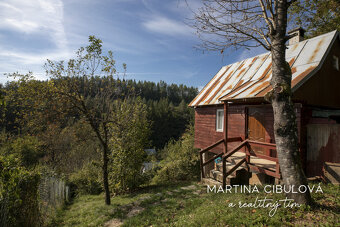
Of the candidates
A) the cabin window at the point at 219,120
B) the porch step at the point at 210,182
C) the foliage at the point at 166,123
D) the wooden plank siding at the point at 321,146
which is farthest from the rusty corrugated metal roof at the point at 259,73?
the foliage at the point at 166,123

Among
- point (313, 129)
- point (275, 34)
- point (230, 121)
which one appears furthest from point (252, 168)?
point (275, 34)

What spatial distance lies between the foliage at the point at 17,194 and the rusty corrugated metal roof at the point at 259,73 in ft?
26.7

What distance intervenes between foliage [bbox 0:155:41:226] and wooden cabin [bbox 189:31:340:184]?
7123mm

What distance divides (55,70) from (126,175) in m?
7.98

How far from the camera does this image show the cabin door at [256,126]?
370 inches

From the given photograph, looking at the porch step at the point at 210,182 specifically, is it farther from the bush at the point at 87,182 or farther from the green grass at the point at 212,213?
the bush at the point at 87,182

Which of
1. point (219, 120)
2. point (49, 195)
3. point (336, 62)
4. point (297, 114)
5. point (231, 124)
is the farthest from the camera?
point (219, 120)

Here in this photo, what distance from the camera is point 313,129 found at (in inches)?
311

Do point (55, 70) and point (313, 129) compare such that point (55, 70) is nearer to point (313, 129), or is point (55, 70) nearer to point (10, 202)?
point (10, 202)

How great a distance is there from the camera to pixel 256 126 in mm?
9766

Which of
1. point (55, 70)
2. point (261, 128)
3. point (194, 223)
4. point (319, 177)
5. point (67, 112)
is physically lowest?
point (194, 223)

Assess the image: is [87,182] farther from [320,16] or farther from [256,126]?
[320,16]

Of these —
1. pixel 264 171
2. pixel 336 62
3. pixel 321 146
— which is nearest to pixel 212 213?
pixel 264 171

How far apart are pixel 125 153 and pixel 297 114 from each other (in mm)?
10353
